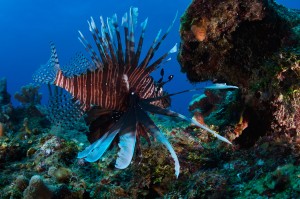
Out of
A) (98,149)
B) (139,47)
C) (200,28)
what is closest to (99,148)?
(98,149)

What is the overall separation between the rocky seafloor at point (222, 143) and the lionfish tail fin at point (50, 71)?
910mm

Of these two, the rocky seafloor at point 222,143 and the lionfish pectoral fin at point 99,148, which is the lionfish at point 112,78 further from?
the lionfish pectoral fin at point 99,148

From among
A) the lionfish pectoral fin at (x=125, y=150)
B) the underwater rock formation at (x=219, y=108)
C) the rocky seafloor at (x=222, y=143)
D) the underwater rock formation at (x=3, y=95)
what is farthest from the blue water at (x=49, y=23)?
the lionfish pectoral fin at (x=125, y=150)

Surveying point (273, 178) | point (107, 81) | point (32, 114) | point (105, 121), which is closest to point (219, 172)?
point (273, 178)

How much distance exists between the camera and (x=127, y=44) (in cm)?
372

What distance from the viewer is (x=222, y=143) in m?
3.56

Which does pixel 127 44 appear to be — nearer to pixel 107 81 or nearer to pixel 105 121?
pixel 107 81

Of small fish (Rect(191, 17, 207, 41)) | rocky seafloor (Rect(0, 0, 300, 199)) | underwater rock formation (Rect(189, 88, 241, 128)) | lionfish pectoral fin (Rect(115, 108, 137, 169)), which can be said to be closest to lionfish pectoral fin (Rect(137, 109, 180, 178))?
lionfish pectoral fin (Rect(115, 108, 137, 169))

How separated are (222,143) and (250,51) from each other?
1.18m

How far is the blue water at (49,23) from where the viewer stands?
6391 centimetres

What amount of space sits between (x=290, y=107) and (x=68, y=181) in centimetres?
251

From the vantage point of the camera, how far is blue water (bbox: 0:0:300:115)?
63.9m

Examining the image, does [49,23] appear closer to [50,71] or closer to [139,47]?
[50,71]

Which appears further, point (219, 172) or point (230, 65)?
point (230, 65)
